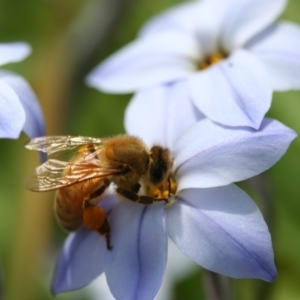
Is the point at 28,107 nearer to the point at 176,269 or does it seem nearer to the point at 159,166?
the point at 159,166

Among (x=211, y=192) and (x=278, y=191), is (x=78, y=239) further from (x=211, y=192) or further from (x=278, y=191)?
(x=278, y=191)

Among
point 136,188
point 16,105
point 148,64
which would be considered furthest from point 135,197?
point 148,64

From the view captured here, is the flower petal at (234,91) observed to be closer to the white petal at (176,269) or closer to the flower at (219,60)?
the flower at (219,60)

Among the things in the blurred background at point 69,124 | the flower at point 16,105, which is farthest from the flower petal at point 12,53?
the blurred background at point 69,124

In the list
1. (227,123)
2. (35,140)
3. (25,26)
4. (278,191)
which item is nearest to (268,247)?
(227,123)

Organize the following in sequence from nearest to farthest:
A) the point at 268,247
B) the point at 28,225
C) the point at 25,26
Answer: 1. the point at 268,247
2. the point at 28,225
3. the point at 25,26

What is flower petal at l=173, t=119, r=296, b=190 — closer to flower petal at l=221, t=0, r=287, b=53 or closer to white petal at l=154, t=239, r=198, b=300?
flower petal at l=221, t=0, r=287, b=53
